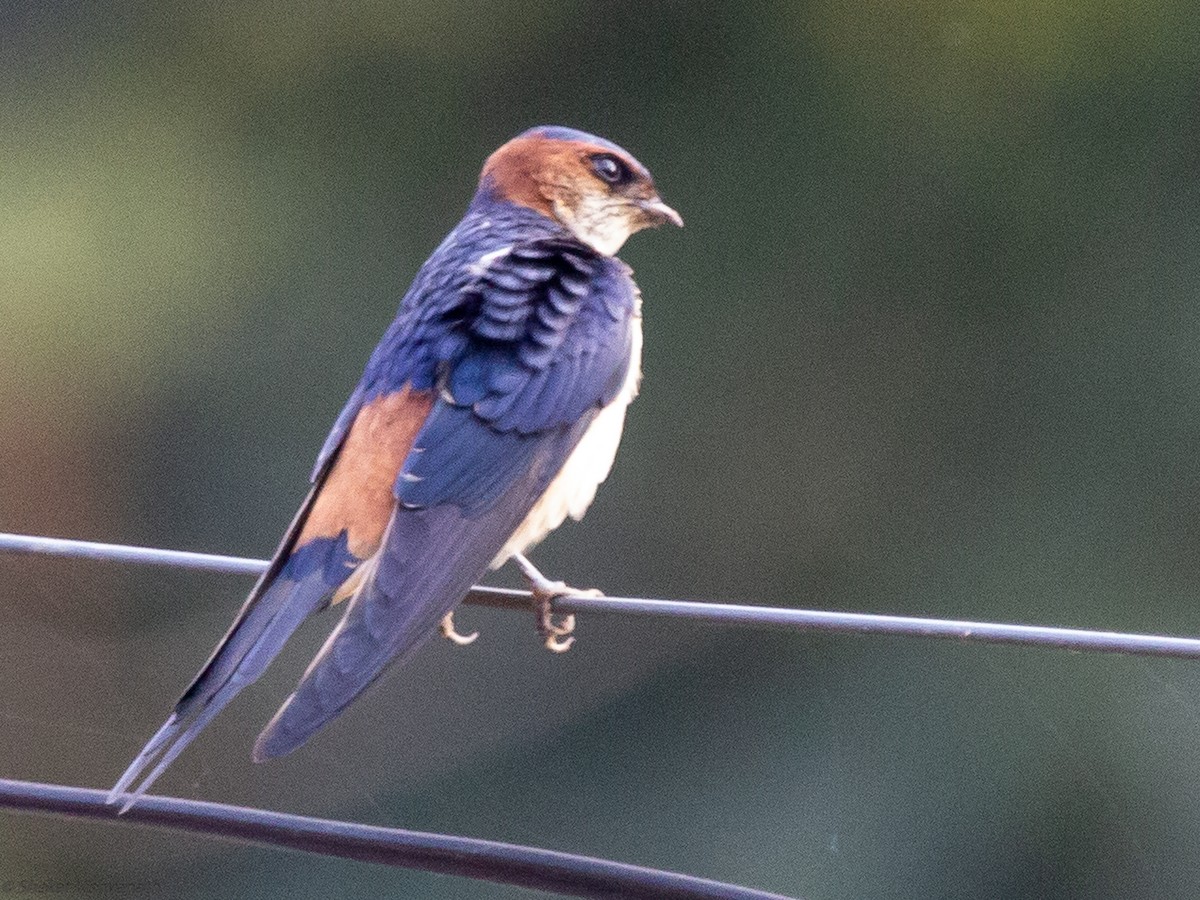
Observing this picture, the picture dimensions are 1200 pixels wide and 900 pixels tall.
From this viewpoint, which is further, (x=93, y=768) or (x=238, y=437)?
(x=238, y=437)

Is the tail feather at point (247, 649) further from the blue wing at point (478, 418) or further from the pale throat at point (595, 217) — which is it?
the pale throat at point (595, 217)

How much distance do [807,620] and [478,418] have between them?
761mm

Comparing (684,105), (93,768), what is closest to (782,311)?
(684,105)

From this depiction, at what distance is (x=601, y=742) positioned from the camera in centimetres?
471

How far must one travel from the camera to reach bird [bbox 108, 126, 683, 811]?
1.86 meters

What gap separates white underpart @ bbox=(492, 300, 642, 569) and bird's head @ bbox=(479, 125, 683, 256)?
348 mm

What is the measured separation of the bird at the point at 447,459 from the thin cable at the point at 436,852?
0.14 metres

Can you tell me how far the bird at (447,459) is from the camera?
1.86m

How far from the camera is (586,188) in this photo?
9.08 ft

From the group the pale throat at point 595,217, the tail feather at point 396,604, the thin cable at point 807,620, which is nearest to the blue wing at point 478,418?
the tail feather at point 396,604

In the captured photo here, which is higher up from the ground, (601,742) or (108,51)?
(108,51)

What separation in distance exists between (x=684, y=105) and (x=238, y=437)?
1508 millimetres

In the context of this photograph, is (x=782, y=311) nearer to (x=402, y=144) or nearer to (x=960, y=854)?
(x=402, y=144)

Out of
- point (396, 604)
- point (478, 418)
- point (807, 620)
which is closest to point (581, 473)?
point (478, 418)
